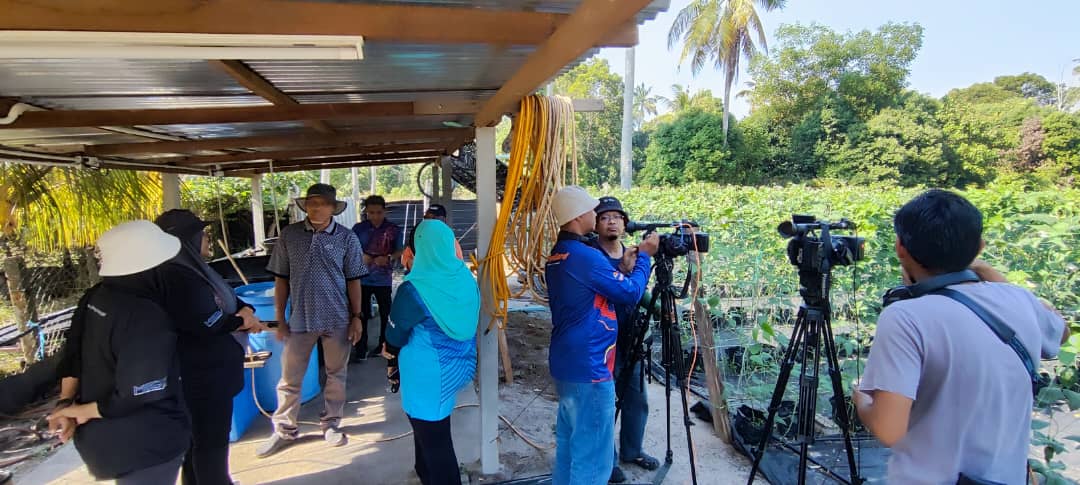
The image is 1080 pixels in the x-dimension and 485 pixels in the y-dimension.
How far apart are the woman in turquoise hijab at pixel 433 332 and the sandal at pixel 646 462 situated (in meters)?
1.21

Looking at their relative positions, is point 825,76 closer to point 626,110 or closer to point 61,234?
point 626,110

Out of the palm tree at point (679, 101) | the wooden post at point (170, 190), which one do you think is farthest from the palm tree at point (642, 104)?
the wooden post at point (170, 190)

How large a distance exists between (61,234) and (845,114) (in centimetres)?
2634

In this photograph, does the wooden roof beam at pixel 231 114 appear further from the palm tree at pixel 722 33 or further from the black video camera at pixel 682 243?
the palm tree at pixel 722 33

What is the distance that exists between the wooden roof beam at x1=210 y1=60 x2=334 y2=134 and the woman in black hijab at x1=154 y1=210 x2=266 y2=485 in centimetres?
65

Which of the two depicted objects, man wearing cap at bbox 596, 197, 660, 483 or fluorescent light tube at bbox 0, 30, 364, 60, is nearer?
fluorescent light tube at bbox 0, 30, 364, 60

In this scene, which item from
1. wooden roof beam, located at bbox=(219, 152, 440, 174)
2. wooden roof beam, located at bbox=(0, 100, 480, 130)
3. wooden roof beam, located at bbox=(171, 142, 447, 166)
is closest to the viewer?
wooden roof beam, located at bbox=(0, 100, 480, 130)

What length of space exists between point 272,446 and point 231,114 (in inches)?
77.5

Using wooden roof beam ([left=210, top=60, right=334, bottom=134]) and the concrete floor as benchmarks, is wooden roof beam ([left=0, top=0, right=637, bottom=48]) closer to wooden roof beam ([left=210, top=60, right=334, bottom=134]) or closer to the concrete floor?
wooden roof beam ([left=210, top=60, right=334, bottom=134])

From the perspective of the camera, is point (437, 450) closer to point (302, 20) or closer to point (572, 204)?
point (572, 204)

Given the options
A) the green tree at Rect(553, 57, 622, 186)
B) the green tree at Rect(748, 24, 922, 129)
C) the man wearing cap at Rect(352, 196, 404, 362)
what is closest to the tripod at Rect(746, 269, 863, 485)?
the man wearing cap at Rect(352, 196, 404, 362)

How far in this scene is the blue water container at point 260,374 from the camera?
3.20 metres

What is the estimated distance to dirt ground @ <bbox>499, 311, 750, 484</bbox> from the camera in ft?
9.32

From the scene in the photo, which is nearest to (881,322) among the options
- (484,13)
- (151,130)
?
(484,13)
